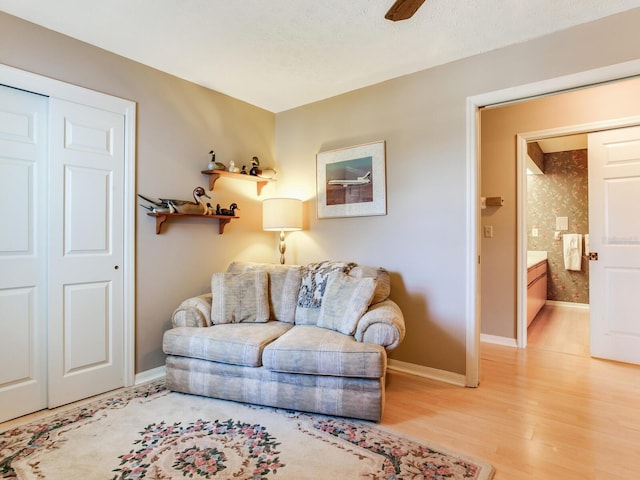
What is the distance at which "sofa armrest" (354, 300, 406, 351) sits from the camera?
2094mm

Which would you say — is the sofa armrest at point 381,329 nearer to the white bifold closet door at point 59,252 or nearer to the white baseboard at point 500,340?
the white bifold closet door at point 59,252

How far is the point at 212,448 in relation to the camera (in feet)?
5.74

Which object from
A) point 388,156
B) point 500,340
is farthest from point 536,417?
point 388,156

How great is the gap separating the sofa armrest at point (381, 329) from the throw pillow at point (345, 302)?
0.31ft

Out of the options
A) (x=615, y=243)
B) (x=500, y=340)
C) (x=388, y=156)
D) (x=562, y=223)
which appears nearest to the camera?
(x=388, y=156)

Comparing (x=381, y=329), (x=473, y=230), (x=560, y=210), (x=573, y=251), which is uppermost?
(x=560, y=210)

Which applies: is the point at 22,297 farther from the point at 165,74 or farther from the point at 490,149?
the point at 490,149

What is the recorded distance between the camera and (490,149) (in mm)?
3672

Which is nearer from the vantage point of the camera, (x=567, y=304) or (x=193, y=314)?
(x=193, y=314)

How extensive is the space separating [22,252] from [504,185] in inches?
163

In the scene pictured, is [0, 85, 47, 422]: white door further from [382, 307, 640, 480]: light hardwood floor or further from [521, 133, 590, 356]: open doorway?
[521, 133, 590, 356]: open doorway

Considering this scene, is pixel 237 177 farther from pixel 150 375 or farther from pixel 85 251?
pixel 150 375

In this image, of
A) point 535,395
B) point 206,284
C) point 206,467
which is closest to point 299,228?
point 206,284

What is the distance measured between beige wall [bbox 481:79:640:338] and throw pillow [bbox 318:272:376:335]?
6.13 ft
